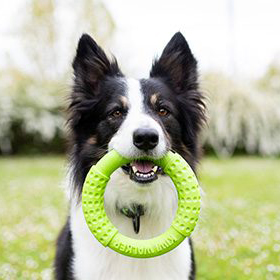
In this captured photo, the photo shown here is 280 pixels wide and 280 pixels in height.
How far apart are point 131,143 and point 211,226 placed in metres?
5.42

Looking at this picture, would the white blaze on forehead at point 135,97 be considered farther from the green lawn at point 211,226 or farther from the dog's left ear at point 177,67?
the green lawn at point 211,226

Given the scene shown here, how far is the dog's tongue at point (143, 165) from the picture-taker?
3811mm

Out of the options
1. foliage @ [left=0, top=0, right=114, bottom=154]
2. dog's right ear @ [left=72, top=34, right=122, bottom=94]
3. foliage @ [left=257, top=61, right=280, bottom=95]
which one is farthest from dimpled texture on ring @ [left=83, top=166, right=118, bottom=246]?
foliage @ [left=257, top=61, right=280, bottom=95]

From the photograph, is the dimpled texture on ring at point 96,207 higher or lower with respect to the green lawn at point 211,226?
higher

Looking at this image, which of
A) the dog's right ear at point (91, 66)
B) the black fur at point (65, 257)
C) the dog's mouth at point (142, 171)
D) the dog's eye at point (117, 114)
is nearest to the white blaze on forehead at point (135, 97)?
the dog's eye at point (117, 114)

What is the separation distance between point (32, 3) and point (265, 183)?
24049 millimetres

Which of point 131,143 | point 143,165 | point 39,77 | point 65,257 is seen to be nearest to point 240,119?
point 39,77

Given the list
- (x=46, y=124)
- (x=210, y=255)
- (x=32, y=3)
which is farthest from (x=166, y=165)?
(x=32, y=3)

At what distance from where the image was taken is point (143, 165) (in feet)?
12.6

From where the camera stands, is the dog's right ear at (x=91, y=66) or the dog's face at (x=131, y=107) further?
the dog's right ear at (x=91, y=66)

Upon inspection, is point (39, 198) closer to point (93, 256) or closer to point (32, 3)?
point (93, 256)

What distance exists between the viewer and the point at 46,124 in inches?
945

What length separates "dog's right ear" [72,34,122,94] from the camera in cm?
442

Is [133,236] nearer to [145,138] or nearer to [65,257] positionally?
[65,257]
